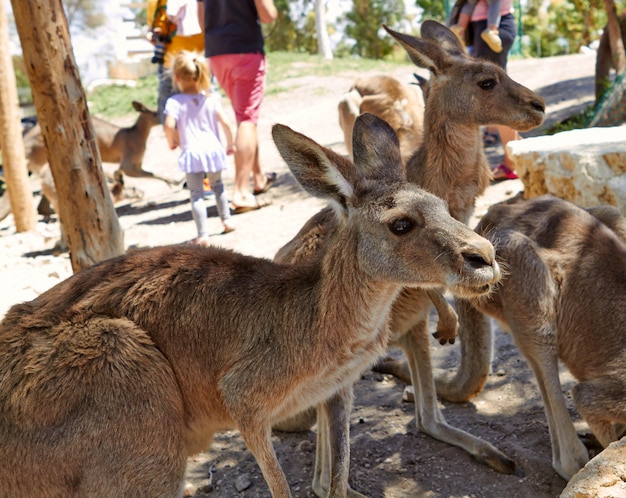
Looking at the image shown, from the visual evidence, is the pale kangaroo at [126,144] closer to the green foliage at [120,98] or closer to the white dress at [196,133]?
the white dress at [196,133]

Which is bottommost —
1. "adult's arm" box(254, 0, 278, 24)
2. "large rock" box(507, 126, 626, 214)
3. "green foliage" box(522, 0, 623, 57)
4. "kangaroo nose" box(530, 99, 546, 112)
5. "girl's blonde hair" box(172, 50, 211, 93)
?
"green foliage" box(522, 0, 623, 57)

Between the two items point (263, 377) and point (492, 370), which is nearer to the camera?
point (263, 377)

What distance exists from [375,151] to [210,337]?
995mm

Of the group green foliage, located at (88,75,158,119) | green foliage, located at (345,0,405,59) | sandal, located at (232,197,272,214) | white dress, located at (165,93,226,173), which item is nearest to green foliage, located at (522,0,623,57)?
green foliage, located at (345,0,405,59)

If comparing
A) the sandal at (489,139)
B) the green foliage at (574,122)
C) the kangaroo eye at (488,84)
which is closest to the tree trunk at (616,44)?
the green foliage at (574,122)

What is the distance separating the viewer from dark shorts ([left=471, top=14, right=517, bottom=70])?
8062mm

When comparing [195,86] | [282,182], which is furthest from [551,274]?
[282,182]

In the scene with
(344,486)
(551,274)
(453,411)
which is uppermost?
(551,274)

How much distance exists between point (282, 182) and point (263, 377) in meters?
7.27

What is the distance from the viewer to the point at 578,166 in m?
5.74

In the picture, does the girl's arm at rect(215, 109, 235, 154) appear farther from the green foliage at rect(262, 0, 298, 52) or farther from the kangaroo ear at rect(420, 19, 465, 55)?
the green foliage at rect(262, 0, 298, 52)

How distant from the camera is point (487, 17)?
26.3ft

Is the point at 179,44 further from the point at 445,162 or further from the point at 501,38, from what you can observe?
the point at 445,162

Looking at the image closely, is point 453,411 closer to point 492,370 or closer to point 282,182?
point 492,370
